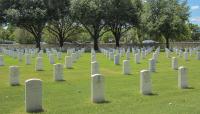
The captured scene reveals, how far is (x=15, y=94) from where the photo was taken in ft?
45.5

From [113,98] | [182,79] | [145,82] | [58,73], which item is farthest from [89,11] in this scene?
[113,98]

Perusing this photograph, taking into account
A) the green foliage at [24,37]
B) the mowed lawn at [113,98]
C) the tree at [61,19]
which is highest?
the tree at [61,19]

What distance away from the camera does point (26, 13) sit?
6159 cm

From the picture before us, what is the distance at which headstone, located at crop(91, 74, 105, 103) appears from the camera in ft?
39.5

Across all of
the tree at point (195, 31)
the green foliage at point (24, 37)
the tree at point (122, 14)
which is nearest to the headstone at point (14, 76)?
the tree at point (122, 14)

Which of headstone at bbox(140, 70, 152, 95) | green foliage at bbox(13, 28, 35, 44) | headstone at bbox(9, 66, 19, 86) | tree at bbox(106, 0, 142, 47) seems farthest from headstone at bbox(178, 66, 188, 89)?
green foliage at bbox(13, 28, 35, 44)

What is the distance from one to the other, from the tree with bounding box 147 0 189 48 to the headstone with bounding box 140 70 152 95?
47.6 m

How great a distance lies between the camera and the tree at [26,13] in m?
60.8

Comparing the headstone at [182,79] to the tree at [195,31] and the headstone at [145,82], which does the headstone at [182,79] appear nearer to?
the headstone at [145,82]

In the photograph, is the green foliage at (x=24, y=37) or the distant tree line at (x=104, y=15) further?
the green foliage at (x=24, y=37)

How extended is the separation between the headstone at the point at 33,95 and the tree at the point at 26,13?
5060 cm

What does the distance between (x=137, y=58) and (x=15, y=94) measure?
16196 millimetres

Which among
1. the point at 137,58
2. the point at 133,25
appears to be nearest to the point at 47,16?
the point at 133,25

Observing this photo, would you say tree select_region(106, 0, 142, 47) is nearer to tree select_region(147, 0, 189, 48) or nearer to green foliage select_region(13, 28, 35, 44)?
tree select_region(147, 0, 189, 48)
